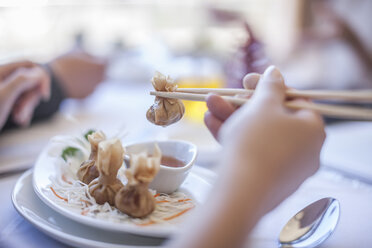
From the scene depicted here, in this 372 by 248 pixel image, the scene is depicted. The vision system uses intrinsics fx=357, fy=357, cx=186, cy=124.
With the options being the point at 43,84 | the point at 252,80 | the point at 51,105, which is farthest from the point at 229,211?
the point at 51,105

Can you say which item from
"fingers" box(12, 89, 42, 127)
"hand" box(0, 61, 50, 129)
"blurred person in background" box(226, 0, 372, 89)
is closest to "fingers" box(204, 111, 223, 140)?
"hand" box(0, 61, 50, 129)

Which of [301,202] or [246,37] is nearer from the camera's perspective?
[301,202]

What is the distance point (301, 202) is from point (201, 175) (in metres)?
0.19

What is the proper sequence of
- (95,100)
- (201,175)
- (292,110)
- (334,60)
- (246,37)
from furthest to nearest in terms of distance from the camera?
(334,60) → (95,100) → (246,37) → (201,175) → (292,110)

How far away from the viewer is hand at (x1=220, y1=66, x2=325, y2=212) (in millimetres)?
360

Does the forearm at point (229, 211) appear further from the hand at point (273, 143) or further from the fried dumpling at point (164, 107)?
the fried dumpling at point (164, 107)

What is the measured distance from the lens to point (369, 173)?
81 centimetres

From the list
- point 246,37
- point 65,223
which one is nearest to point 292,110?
point 65,223

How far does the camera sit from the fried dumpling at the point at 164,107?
1.94ft

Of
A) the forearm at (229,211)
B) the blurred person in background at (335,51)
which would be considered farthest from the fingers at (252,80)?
the blurred person in background at (335,51)

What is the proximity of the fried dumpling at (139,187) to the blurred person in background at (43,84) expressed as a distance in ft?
2.00

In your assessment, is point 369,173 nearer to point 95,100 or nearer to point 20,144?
point 20,144

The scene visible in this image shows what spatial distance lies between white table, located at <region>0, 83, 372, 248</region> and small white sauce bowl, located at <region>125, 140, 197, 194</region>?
95 mm

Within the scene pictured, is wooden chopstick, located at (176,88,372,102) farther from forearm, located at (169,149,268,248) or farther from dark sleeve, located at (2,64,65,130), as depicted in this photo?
dark sleeve, located at (2,64,65,130)
